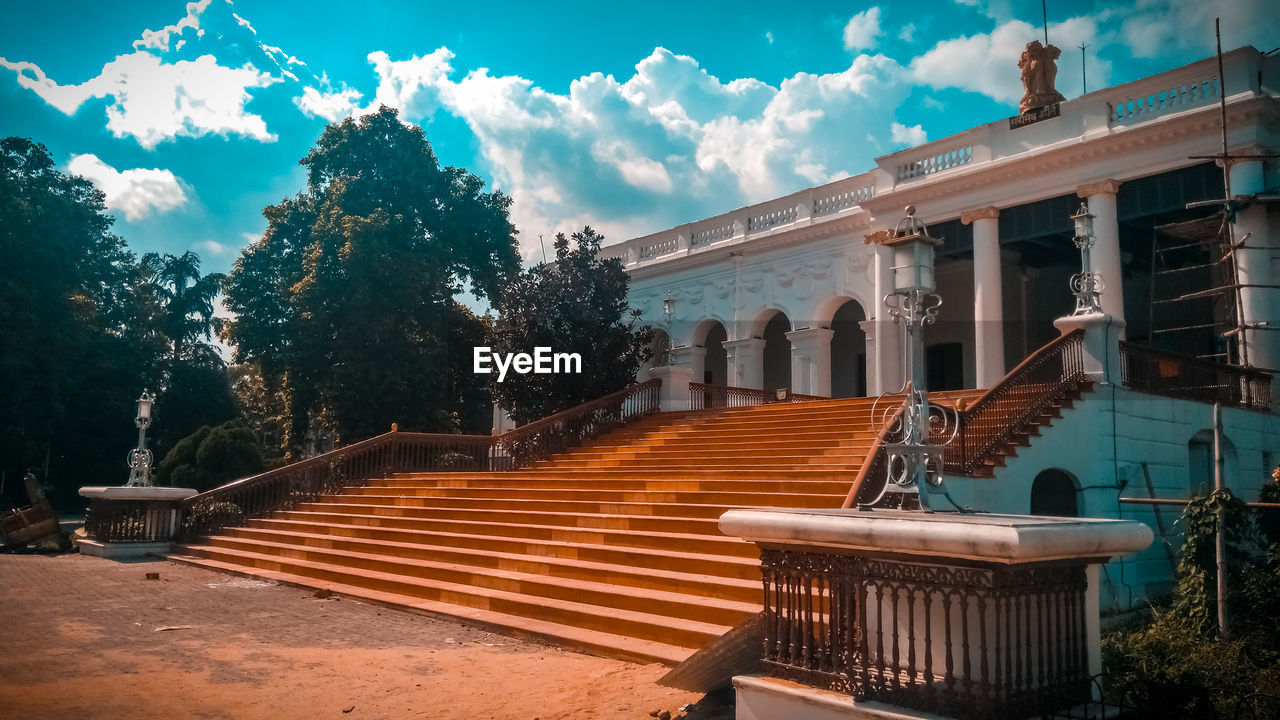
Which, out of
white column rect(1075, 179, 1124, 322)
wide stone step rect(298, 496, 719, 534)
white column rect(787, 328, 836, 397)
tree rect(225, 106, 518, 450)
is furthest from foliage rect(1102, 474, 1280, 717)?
tree rect(225, 106, 518, 450)

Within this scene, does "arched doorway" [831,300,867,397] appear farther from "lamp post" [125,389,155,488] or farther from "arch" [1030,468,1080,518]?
"lamp post" [125,389,155,488]

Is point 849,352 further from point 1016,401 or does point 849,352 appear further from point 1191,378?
point 1016,401

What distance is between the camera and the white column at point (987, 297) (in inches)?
751

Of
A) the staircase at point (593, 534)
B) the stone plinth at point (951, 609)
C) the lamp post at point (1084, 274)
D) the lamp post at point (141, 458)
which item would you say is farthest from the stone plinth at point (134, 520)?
the lamp post at point (1084, 274)

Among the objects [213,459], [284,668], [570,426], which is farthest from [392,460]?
[284,668]

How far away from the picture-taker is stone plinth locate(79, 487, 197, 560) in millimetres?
16453

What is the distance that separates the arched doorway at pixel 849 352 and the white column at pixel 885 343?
4.65 m

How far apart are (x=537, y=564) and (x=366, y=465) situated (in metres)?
9.34

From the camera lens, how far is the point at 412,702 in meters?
5.95

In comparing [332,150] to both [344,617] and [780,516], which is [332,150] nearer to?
[344,617]

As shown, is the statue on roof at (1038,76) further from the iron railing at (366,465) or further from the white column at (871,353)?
the iron railing at (366,465)

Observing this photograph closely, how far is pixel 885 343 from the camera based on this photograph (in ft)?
70.4

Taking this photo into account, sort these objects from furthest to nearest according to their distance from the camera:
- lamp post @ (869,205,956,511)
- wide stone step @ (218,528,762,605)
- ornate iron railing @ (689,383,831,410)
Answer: ornate iron railing @ (689,383,831,410) → wide stone step @ (218,528,762,605) → lamp post @ (869,205,956,511)

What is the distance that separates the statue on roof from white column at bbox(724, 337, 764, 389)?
921 cm
